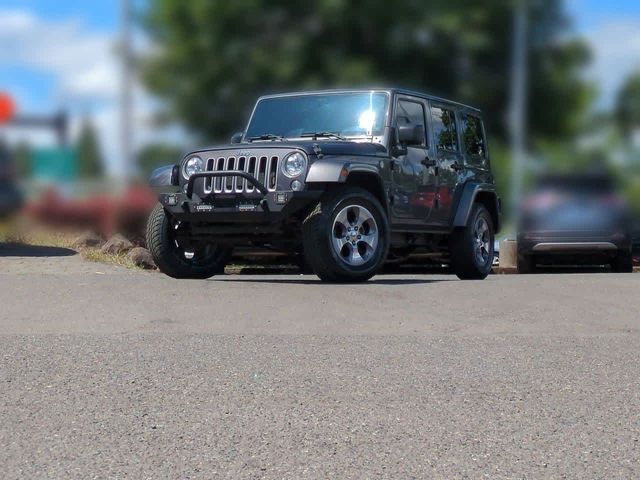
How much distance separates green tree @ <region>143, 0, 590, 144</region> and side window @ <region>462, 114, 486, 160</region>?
11.7 metres

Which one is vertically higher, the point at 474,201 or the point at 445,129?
the point at 445,129

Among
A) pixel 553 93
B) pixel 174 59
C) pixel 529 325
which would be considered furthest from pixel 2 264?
pixel 553 93

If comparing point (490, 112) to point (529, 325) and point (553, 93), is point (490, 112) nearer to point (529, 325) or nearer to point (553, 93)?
point (553, 93)

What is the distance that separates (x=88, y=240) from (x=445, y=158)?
5.76 metres

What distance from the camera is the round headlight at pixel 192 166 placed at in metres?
11.5

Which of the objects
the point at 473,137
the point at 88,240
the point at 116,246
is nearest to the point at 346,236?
the point at 473,137

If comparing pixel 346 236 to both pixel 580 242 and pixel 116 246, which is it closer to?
pixel 116 246

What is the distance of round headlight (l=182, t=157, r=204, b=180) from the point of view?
1145cm

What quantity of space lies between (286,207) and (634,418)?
5.53m

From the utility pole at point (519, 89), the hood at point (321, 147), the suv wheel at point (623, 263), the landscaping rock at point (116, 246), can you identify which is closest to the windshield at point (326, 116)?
the hood at point (321, 147)

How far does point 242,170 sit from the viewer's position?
11078mm

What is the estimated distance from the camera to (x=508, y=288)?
11.3 meters

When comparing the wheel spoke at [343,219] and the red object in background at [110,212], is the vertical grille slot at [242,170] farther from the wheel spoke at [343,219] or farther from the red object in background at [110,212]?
the red object in background at [110,212]

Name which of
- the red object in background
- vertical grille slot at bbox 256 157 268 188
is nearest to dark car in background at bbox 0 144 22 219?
the red object in background
